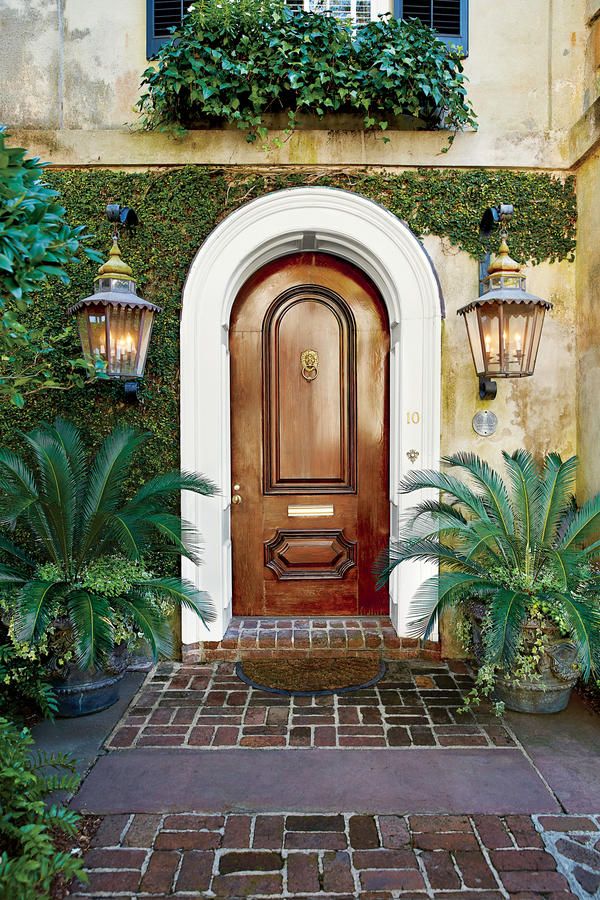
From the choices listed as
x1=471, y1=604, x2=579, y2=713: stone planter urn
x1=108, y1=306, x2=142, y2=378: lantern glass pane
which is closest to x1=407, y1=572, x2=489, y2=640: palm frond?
x1=471, y1=604, x2=579, y2=713: stone planter urn

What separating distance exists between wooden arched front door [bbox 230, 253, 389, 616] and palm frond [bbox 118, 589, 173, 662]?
1201 mm

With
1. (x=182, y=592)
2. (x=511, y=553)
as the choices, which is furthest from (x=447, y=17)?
(x=182, y=592)

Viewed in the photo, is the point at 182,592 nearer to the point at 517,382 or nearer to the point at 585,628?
the point at 585,628

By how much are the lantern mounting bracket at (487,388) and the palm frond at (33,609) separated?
300 cm

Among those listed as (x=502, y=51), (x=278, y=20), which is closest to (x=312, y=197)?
(x=278, y=20)

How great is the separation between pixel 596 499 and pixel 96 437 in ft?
10.9

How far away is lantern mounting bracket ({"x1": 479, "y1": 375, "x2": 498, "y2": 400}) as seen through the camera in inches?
161

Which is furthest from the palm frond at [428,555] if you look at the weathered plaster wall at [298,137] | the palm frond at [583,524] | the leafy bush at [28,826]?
the weathered plaster wall at [298,137]

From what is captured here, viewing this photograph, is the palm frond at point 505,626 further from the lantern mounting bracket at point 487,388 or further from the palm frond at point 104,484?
the palm frond at point 104,484

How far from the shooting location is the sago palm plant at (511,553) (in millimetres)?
3088

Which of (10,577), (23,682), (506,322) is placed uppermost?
(506,322)

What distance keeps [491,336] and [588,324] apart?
91 cm

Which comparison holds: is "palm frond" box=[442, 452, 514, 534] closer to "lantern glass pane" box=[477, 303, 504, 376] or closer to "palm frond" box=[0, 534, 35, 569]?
"lantern glass pane" box=[477, 303, 504, 376]

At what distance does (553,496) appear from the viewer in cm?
366
